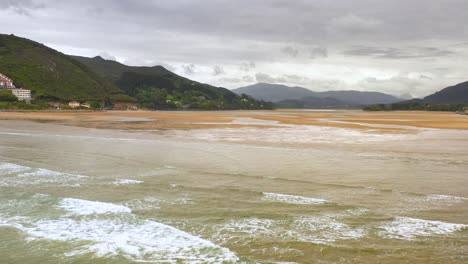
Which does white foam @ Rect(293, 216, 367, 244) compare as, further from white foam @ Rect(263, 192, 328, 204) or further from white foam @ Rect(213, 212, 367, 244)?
white foam @ Rect(263, 192, 328, 204)

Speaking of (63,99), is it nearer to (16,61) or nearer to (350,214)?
(16,61)

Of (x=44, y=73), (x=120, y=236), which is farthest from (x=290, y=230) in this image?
(x=44, y=73)

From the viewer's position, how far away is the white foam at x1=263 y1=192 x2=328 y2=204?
10844 millimetres

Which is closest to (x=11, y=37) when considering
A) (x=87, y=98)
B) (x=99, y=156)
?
(x=87, y=98)

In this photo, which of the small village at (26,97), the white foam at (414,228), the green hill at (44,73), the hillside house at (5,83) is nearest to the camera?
the white foam at (414,228)

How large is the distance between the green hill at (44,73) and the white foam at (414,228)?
416ft

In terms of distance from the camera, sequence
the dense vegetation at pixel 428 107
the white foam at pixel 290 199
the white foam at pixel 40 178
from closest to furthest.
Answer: the white foam at pixel 290 199 → the white foam at pixel 40 178 → the dense vegetation at pixel 428 107

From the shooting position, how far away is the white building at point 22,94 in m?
115

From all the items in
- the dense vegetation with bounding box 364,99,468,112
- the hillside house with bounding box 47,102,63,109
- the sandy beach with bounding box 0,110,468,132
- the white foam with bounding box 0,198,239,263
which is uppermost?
the dense vegetation with bounding box 364,99,468,112

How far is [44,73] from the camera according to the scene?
468 feet

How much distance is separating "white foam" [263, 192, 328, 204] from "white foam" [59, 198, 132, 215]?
387 cm

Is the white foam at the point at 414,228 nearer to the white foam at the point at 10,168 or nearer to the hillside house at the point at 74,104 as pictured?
the white foam at the point at 10,168

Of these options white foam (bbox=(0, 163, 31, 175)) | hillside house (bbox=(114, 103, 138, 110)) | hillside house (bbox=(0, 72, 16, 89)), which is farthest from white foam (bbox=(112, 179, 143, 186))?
hillside house (bbox=(114, 103, 138, 110))

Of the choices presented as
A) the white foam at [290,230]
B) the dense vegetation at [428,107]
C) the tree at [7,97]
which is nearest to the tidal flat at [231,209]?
the white foam at [290,230]
